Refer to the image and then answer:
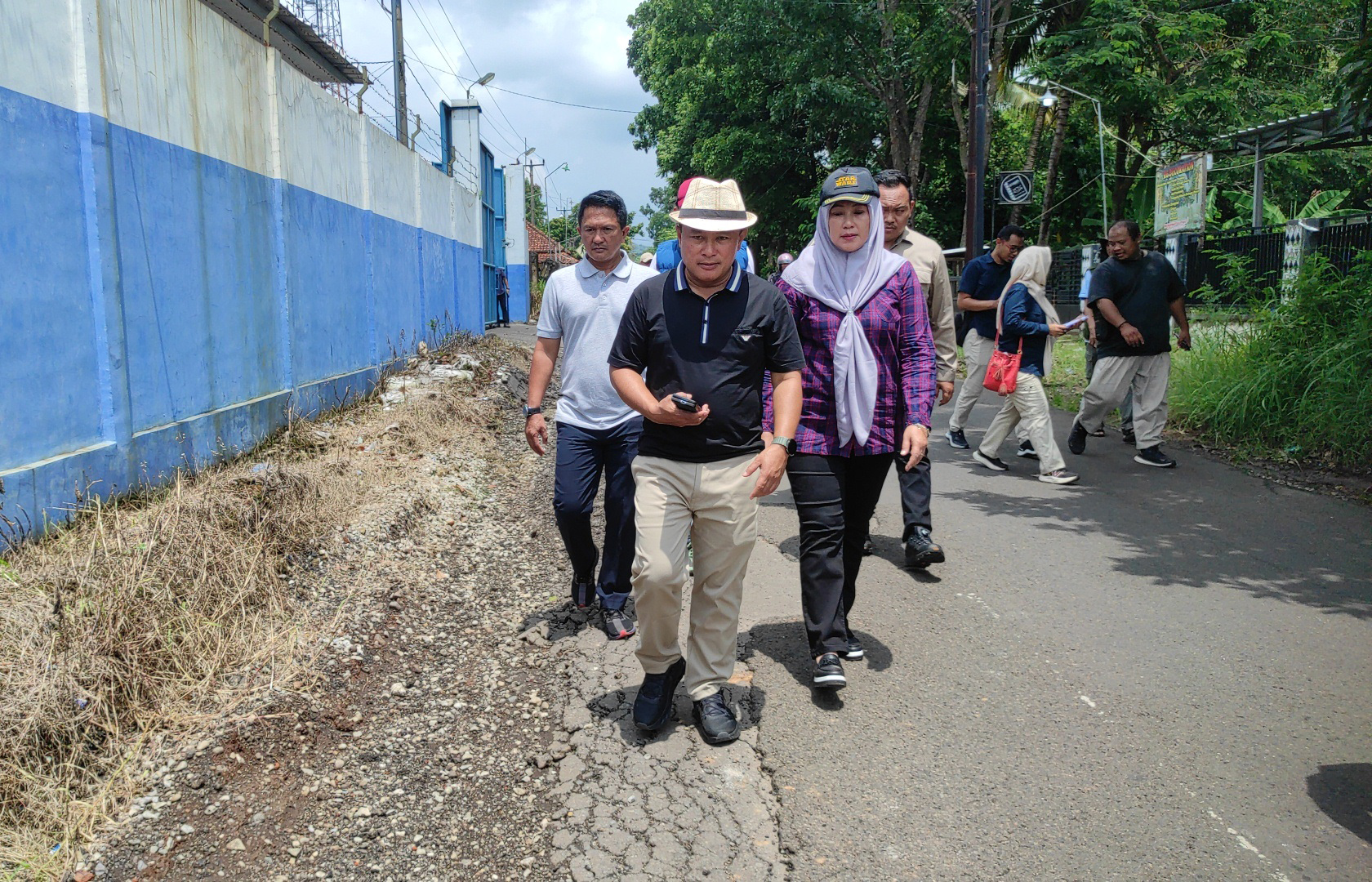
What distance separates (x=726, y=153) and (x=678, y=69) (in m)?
5.46

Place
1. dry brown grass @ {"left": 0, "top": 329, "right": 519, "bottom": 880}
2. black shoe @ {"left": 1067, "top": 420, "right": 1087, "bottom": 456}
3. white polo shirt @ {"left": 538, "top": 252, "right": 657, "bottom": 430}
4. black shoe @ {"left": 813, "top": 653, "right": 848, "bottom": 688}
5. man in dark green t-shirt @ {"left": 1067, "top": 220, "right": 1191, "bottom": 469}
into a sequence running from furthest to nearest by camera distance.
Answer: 1. black shoe @ {"left": 1067, "top": 420, "right": 1087, "bottom": 456}
2. man in dark green t-shirt @ {"left": 1067, "top": 220, "right": 1191, "bottom": 469}
3. white polo shirt @ {"left": 538, "top": 252, "right": 657, "bottom": 430}
4. black shoe @ {"left": 813, "top": 653, "right": 848, "bottom": 688}
5. dry brown grass @ {"left": 0, "top": 329, "right": 519, "bottom": 880}

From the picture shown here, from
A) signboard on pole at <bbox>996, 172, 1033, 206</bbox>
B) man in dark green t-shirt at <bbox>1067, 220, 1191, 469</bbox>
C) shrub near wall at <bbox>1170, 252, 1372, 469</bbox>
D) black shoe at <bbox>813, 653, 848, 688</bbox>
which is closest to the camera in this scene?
black shoe at <bbox>813, 653, 848, 688</bbox>

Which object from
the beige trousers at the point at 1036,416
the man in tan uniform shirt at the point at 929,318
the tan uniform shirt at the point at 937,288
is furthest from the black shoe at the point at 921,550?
the beige trousers at the point at 1036,416

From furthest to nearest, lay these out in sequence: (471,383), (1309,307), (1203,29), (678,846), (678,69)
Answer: (678,69), (1203,29), (471,383), (1309,307), (678,846)

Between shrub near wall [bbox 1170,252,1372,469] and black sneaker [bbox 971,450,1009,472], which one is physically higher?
shrub near wall [bbox 1170,252,1372,469]

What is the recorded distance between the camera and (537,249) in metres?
46.0

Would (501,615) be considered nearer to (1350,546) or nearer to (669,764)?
(669,764)

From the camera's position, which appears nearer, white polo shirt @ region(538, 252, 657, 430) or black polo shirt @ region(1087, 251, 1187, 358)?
white polo shirt @ region(538, 252, 657, 430)

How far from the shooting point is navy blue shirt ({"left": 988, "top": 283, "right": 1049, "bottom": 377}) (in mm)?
7156

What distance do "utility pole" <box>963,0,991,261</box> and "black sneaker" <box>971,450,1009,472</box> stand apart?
7614 millimetres

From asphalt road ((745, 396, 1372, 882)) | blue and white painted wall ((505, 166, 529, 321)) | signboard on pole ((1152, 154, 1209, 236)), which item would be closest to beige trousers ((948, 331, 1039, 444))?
asphalt road ((745, 396, 1372, 882))

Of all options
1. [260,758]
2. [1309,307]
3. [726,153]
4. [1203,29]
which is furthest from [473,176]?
[260,758]

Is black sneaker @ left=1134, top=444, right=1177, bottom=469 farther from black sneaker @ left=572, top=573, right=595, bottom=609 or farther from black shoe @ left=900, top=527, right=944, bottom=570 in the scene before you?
black sneaker @ left=572, top=573, right=595, bottom=609

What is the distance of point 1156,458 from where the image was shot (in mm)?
7883
